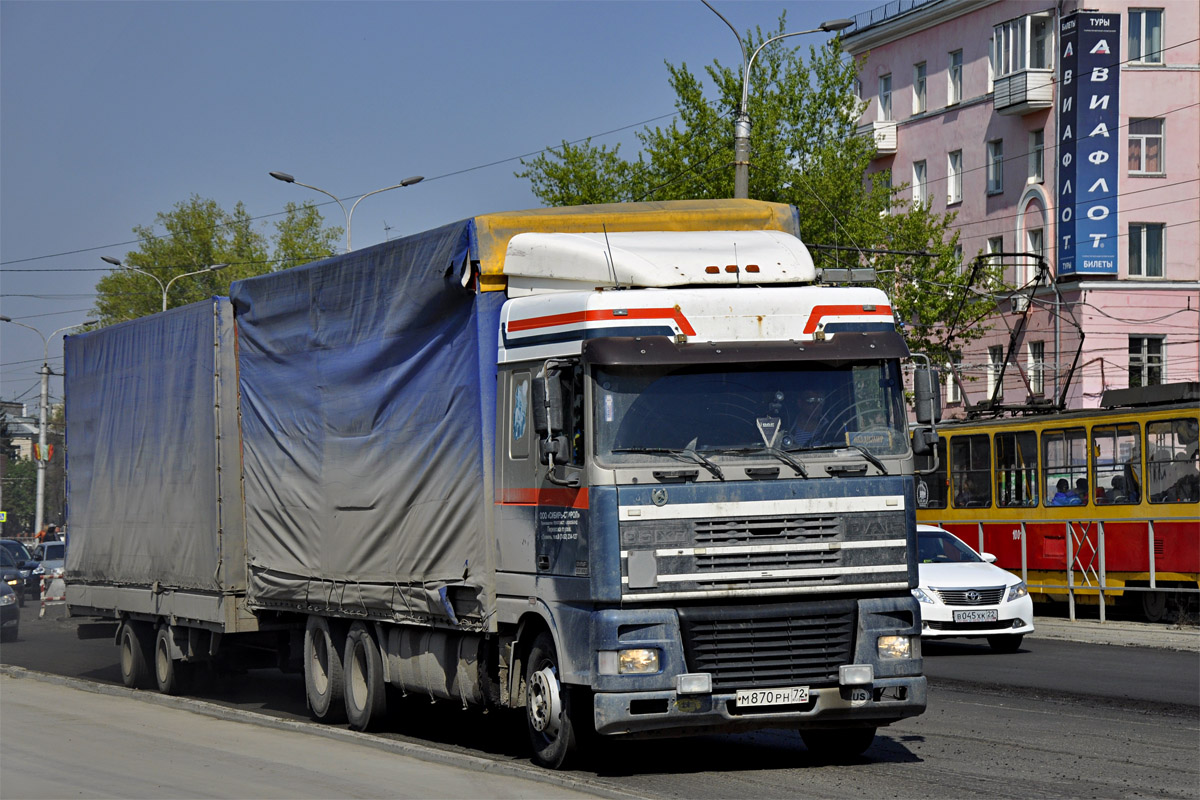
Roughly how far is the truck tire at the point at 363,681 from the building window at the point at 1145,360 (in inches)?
1551

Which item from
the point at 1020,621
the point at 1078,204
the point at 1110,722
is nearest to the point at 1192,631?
the point at 1020,621

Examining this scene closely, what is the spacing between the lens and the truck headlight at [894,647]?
34.6ft

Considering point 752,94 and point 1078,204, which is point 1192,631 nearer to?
point 752,94

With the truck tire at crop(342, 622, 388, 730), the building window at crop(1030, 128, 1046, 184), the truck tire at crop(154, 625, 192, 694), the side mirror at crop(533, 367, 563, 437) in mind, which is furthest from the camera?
the building window at crop(1030, 128, 1046, 184)

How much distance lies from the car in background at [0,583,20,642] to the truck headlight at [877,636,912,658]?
20879mm

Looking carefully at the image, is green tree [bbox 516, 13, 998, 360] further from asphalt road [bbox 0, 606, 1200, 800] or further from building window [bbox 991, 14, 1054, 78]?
asphalt road [bbox 0, 606, 1200, 800]

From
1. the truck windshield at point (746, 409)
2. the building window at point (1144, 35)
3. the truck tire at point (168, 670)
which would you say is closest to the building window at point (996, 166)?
the building window at point (1144, 35)

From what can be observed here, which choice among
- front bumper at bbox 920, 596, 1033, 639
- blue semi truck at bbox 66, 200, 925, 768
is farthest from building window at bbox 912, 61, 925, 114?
blue semi truck at bbox 66, 200, 925, 768

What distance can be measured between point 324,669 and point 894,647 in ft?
19.1

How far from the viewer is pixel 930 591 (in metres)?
20.3

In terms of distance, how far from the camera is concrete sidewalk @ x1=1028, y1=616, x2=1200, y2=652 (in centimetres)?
2177

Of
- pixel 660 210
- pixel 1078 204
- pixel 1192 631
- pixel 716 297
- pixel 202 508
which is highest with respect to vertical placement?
pixel 1078 204

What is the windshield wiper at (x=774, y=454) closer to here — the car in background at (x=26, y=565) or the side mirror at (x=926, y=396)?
the side mirror at (x=926, y=396)

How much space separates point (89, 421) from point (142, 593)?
3038 mm
